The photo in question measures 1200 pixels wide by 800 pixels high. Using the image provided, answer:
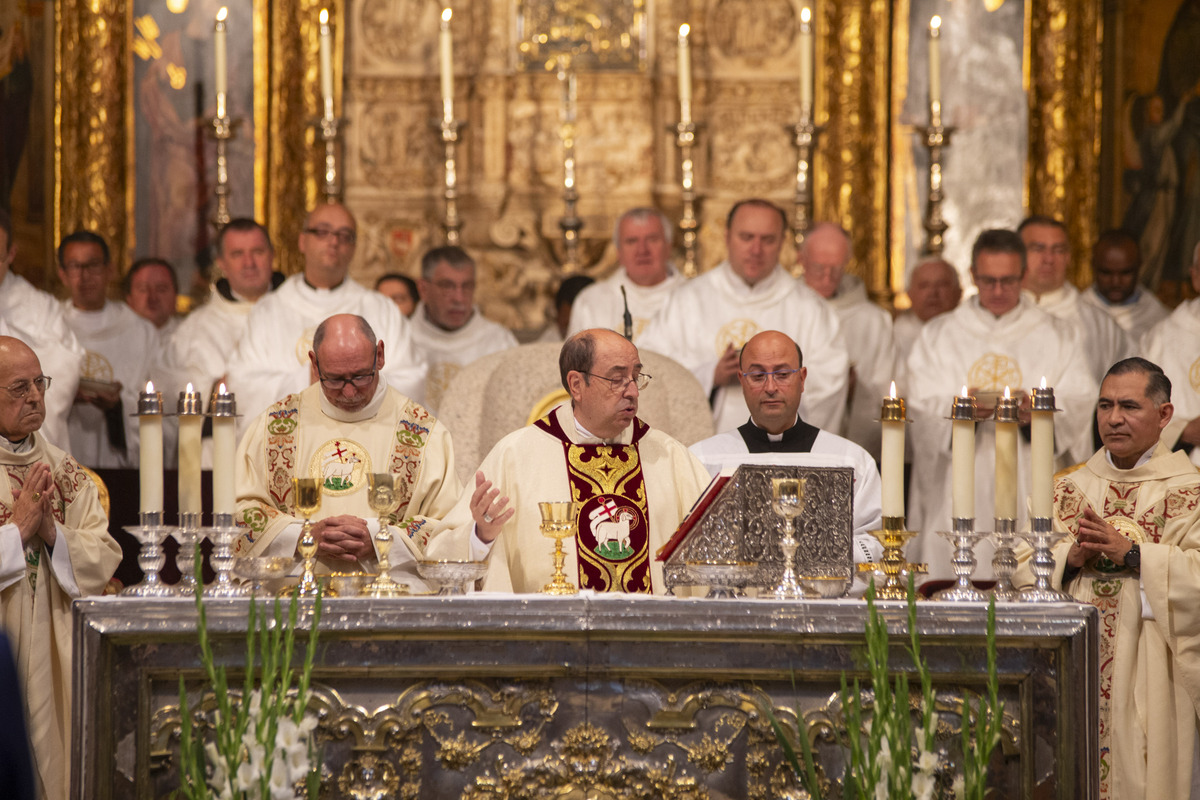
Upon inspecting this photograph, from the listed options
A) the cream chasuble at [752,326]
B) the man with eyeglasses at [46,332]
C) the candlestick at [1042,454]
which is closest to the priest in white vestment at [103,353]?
the man with eyeglasses at [46,332]

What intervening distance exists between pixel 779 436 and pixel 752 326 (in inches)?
75.7

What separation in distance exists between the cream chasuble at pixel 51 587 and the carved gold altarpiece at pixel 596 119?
4.79 meters

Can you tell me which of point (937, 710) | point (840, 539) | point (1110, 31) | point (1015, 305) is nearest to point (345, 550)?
point (840, 539)

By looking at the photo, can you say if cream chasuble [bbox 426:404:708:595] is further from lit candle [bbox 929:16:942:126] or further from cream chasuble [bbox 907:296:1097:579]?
lit candle [bbox 929:16:942:126]

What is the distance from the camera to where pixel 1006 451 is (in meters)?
4.26

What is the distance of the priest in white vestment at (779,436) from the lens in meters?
5.57

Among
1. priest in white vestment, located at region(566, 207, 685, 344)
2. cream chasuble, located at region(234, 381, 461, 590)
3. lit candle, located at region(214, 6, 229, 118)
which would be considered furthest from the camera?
lit candle, located at region(214, 6, 229, 118)

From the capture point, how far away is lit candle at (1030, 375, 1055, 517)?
418cm

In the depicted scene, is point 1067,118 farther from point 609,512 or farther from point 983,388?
point 609,512

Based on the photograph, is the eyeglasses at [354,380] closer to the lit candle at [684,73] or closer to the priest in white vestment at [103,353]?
the priest in white vestment at [103,353]

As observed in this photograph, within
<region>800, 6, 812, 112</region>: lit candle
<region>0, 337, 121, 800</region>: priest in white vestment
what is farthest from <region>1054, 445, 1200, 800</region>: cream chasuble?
<region>800, 6, 812, 112</region>: lit candle

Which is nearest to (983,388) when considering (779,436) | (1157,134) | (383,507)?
(779,436)

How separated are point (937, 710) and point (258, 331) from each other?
4496 millimetres

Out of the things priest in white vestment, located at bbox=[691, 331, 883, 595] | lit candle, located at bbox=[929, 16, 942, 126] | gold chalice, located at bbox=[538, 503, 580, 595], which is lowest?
gold chalice, located at bbox=[538, 503, 580, 595]
